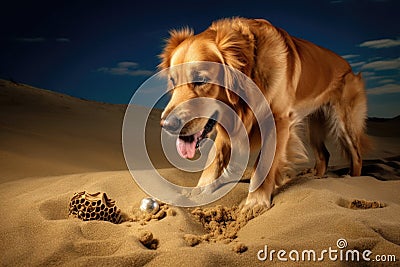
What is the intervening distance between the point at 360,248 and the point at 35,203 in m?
1.80

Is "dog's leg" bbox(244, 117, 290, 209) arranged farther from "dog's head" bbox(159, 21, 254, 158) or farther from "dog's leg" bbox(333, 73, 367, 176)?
"dog's leg" bbox(333, 73, 367, 176)

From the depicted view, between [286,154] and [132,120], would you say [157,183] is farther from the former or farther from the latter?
[132,120]

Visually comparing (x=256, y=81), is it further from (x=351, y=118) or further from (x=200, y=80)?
(x=351, y=118)

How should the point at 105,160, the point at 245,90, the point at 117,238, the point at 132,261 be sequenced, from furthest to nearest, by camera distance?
the point at 105,160
the point at 245,90
the point at 117,238
the point at 132,261

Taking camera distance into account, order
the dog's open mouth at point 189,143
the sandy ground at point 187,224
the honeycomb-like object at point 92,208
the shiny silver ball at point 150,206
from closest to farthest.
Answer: the sandy ground at point 187,224, the honeycomb-like object at point 92,208, the shiny silver ball at point 150,206, the dog's open mouth at point 189,143

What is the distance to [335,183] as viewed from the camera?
299 cm

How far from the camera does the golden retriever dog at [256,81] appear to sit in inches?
106

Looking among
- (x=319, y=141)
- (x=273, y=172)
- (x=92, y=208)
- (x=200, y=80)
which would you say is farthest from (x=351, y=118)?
(x=92, y=208)

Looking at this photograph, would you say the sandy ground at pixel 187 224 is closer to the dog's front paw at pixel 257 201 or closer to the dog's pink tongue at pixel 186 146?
the dog's front paw at pixel 257 201

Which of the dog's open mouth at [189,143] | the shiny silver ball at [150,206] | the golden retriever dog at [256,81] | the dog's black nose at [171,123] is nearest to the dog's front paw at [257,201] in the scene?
the golden retriever dog at [256,81]

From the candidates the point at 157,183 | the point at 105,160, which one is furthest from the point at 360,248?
the point at 105,160

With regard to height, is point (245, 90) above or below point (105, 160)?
above

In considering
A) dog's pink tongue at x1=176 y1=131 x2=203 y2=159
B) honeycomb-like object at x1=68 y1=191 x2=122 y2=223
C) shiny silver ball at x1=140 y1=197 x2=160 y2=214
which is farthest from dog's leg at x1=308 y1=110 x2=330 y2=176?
honeycomb-like object at x1=68 y1=191 x2=122 y2=223

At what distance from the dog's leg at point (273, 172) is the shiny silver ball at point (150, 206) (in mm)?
591
